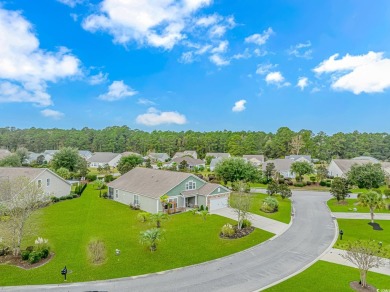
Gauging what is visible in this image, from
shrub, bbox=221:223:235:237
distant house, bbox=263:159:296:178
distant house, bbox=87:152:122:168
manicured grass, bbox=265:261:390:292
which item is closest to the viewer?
manicured grass, bbox=265:261:390:292

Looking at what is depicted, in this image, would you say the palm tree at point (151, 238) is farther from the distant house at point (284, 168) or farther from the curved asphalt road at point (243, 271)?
the distant house at point (284, 168)

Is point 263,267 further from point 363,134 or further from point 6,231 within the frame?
point 363,134

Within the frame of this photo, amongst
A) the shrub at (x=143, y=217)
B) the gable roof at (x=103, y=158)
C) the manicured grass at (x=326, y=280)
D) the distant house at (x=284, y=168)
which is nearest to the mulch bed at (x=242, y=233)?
the manicured grass at (x=326, y=280)

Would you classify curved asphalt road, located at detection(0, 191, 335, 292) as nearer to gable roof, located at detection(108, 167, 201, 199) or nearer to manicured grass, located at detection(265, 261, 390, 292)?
manicured grass, located at detection(265, 261, 390, 292)

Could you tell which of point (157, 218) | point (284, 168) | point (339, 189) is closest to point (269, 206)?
point (339, 189)

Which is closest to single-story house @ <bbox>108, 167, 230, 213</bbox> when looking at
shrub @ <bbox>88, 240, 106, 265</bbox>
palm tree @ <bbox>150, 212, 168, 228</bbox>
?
palm tree @ <bbox>150, 212, 168, 228</bbox>

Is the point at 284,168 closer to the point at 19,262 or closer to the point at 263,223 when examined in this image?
the point at 263,223

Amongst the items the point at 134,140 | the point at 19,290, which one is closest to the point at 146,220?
the point at 19,290
